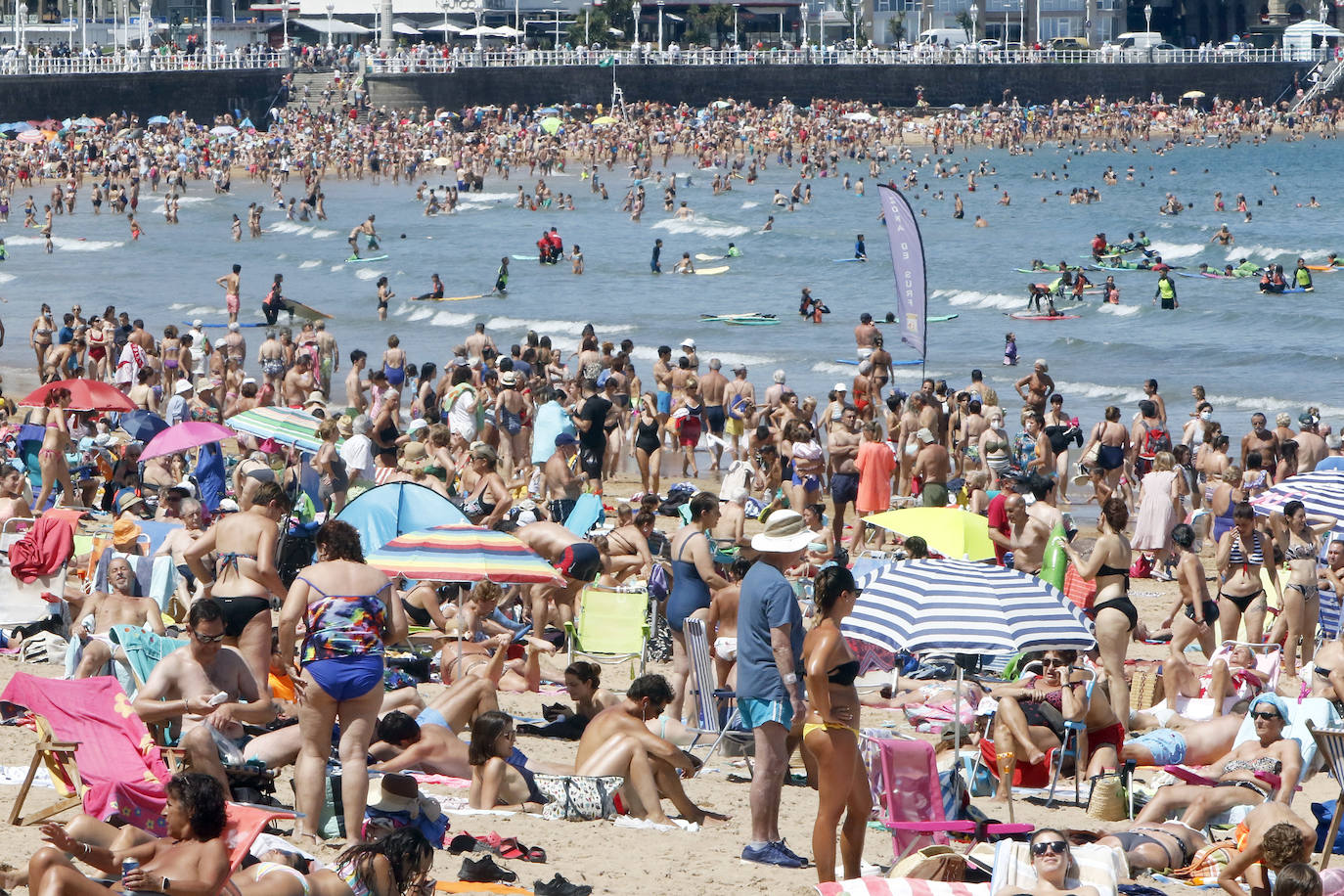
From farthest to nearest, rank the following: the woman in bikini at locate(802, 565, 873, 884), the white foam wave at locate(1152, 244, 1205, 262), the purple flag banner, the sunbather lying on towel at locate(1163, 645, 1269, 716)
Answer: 1. the white foam wave at locate(1152, 244, 1205, 262)
2. the purple flag banner
3. the sunbather lying on towel at locate(1163, 645, 1269, 716)
4. the woman in bikini at locate(802, 565, 873, 884)

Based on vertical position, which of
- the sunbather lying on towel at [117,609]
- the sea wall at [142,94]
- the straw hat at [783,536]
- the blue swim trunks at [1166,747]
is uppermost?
the sea wall at [142,94]

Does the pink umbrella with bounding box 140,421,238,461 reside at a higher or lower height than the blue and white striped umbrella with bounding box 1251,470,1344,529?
higher

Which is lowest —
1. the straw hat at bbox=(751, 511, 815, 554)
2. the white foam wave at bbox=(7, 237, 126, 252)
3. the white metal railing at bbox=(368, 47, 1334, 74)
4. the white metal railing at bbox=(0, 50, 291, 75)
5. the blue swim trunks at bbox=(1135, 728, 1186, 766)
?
the blue swim trunks at bbox=(1135, 728, 1186, 766)

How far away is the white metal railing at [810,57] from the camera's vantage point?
67.3 metres

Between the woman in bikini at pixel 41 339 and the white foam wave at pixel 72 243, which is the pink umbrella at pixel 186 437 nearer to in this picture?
the woman in bikini at pixel 41 339

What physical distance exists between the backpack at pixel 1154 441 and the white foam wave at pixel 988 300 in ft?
55.5

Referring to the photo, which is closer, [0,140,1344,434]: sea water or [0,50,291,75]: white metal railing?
[0,140,1344,434]: sea water

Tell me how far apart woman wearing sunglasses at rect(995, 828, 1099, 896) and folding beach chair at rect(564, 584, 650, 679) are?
3.84 metres

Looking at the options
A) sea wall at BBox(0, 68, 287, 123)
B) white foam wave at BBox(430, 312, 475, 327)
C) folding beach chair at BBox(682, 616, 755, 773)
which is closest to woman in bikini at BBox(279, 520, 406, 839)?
folding beach chair at BBox(682, 616, 755, 773)

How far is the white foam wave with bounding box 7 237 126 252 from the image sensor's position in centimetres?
3950

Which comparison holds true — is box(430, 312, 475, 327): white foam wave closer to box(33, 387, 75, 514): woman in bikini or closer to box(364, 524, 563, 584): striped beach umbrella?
box(33, 387, 75, 514): woman in bikini

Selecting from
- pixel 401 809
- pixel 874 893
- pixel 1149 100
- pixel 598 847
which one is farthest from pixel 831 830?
pixel 1149 100

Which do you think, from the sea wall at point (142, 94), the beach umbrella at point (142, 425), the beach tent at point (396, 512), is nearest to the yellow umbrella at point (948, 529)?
the beach tent at point (396, 512)

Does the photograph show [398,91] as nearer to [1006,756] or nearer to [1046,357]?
[1046,357]
